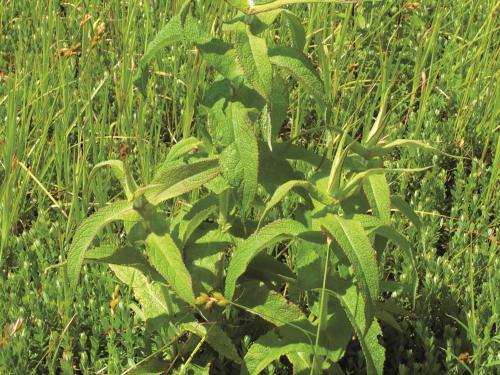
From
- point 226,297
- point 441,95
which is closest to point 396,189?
point 441,95

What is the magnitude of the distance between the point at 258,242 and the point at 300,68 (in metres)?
0.44

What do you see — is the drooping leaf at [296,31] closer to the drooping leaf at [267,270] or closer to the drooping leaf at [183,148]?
the drooping leaf at [183,148]

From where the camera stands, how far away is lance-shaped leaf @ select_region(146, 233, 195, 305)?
82.4 inches

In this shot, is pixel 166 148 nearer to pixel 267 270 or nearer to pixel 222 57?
pixel 267 270

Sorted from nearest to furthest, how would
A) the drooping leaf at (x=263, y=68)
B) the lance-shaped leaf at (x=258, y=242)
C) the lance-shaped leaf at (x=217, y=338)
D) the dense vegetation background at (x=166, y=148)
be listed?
the drooping leaf at (x=263, y=68)
the lance-shaped leaf at (x=258, y=242)
the lance-shaped leaf at (x=217, y=338)
the dense vegetation background at (x=166, y=148)

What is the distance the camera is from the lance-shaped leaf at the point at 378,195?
216 cm

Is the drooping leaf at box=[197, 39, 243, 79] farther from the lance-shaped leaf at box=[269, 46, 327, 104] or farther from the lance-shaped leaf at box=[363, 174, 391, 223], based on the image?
the lance-shaped leaf at box=[363, 174, 391, 223]

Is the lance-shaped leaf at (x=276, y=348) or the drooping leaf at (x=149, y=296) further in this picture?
the drooping leaf at (x=149, y=296)

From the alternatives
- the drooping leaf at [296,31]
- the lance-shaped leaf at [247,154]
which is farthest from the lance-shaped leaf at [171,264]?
the drooping leaf at [296,31]

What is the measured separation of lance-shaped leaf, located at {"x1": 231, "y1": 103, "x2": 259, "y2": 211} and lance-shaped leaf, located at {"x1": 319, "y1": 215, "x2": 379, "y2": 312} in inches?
8.1

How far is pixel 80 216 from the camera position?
10.1 feet

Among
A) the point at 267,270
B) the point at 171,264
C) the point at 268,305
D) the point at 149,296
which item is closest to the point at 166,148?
the point at 149,296

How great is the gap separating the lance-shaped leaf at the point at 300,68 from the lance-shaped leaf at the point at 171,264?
517mm

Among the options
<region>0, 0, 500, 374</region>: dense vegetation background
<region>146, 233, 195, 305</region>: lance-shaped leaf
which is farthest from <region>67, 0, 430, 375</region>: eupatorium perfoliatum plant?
<region>0, 0, 500, 374</region>: dense vegetation background
